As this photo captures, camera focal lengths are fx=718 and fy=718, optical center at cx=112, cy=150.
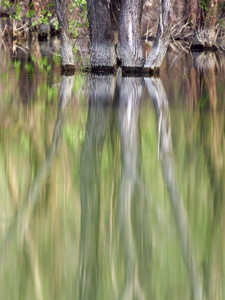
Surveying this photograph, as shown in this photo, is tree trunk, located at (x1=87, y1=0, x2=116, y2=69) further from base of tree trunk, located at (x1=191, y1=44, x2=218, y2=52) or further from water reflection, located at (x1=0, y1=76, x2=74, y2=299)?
base of tree trunk, located at (x1=191, y1=44, x2=218, y2=52)

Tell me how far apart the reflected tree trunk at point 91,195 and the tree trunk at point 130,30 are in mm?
6157

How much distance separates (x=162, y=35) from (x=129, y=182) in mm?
11391

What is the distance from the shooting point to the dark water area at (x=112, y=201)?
347 centimetres

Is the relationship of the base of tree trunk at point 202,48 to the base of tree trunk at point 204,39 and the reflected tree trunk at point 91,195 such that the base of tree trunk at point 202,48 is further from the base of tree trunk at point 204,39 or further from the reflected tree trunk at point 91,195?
the reflected tree trunk at point 91,195

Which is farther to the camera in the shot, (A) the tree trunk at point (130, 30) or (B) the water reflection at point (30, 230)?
(A) the tree trunk at point (130, 30)

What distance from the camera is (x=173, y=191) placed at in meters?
5.19

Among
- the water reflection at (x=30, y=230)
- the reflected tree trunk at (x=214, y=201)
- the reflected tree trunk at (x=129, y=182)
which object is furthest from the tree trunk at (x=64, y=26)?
the water reflection at (x=30, y=230)

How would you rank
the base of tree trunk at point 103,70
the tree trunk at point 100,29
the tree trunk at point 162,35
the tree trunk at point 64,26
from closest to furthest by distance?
the tree trunk at point 162,35 → the tree trunk at point 64,26 → the tree trunk at point 100,29 → the base of tree trunk at point 103,70

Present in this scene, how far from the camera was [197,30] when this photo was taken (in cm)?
2967

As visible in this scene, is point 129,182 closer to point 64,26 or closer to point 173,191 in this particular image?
point 173,191

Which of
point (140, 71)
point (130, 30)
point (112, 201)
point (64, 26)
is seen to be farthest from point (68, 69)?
point (112, 201)

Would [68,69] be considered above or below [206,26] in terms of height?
below

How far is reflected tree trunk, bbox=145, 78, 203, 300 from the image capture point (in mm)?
3522

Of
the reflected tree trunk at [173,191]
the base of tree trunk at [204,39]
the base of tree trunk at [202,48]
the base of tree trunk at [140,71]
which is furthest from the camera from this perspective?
the base of tree trunk at [202,48]
